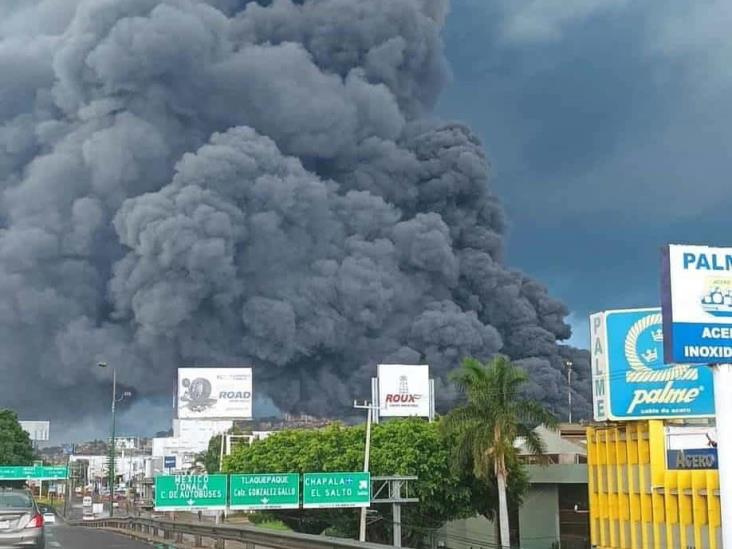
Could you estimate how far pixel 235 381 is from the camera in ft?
280

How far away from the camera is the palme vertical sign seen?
1348 centimetres

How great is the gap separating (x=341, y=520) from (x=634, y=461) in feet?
78.5

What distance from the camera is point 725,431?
13.9 metres

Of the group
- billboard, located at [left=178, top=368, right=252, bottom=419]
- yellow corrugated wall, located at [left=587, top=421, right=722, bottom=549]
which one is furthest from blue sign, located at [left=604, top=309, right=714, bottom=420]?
billboard, located at [left=178, top=368, right=252, bottom=419]

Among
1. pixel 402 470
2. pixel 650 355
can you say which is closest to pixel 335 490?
pixel 650 355

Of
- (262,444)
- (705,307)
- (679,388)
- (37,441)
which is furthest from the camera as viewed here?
(37,441)

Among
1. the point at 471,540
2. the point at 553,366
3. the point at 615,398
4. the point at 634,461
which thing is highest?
the point at 553,366

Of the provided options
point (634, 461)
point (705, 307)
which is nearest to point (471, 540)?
point (634, 461)

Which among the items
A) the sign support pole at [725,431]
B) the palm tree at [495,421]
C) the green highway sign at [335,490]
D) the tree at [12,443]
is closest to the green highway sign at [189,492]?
the green highway sign at [335,490]

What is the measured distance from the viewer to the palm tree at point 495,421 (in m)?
49.0

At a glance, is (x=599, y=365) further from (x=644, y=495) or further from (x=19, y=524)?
(x=19, y=524)

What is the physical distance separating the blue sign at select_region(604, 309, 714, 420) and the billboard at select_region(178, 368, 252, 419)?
2114 inches

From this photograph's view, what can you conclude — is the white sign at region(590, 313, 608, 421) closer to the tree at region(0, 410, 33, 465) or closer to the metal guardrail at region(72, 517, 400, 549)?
the metal guardrail at region(72, 517, 400, 549)

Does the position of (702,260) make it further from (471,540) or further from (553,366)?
(553,366)
